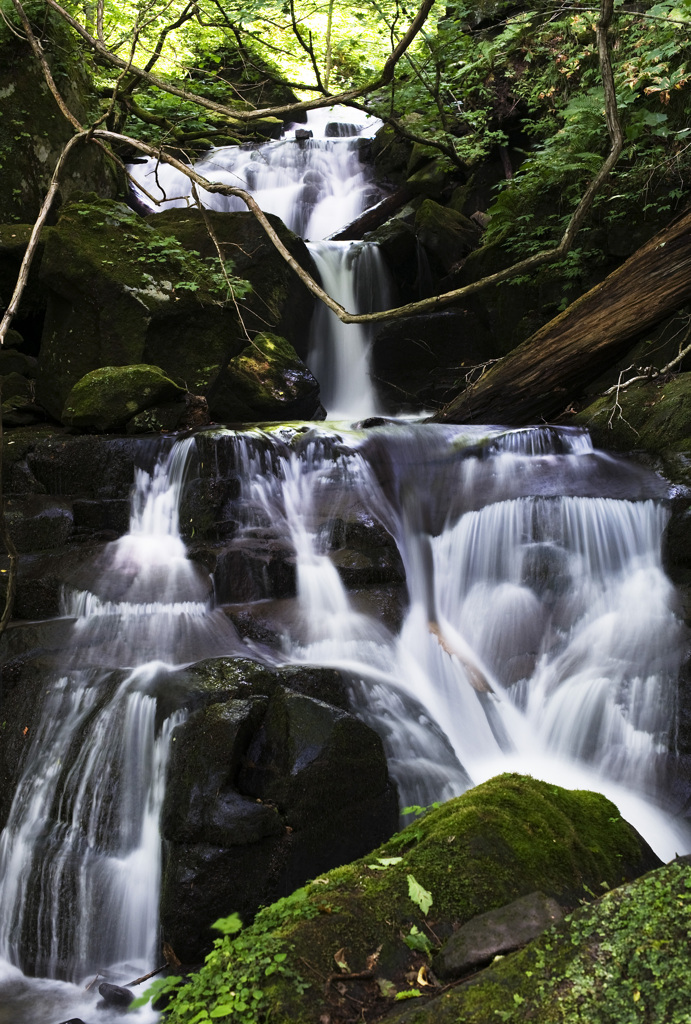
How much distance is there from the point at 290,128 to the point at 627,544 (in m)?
15.5

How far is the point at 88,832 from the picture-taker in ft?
14.4

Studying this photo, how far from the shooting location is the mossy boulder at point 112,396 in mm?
8055

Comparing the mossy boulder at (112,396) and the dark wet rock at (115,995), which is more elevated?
the mossy boulder at (112,396)

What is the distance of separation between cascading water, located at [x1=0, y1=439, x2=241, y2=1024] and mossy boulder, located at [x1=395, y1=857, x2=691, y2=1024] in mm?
2291

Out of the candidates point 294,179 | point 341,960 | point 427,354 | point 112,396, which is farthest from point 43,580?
point 294,179

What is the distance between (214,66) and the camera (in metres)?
16.7

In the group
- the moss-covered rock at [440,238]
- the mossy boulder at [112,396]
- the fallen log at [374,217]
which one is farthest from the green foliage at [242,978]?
the fallen log at [374,217]

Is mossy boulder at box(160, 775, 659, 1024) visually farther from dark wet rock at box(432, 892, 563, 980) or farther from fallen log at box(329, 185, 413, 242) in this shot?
fallen log at box(329, 185, 413, 242)

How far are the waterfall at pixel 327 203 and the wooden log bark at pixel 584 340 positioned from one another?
9.19 feet

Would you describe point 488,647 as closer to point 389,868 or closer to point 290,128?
point 389,868

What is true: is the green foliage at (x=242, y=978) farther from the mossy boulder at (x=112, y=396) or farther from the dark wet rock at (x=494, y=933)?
the mossy boulder at (x=112, y=396)

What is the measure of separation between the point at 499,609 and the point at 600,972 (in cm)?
472

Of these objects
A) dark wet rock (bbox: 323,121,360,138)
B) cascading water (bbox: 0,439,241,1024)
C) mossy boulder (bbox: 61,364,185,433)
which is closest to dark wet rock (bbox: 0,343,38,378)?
mossy boulder (bbox: 61,364,185,433)

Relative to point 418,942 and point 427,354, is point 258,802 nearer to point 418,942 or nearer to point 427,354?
point 418,942
